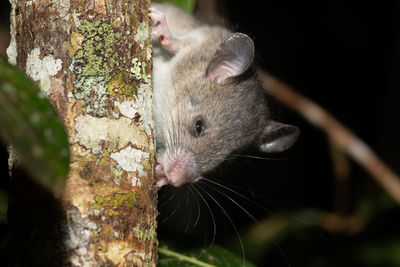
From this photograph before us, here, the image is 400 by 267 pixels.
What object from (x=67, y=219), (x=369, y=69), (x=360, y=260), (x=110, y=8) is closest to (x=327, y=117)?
(x=360, y=260)

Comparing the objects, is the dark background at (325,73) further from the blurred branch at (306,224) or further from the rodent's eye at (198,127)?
the rodent's eye at (198,127)

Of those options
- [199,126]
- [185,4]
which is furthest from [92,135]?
[185,4]

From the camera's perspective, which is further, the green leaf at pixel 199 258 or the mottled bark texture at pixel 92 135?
the green leaf at pixel 199 258

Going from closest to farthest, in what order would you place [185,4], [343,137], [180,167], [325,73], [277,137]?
1. [180,167]
2. [277,137]
3. [185,4]
4. [343,137]
5. [325,73]

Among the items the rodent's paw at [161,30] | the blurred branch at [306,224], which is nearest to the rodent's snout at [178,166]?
the rodent's paw at [161,30]

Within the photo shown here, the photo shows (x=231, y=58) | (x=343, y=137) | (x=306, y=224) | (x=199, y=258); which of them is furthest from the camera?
(x=306, y=224)

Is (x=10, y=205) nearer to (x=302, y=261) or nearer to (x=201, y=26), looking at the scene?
(x=201, y=26)

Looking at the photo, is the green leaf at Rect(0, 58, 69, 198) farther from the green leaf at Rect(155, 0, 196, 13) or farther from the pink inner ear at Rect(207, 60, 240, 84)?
the green leaf at Rect(155, 0, 196, 13)

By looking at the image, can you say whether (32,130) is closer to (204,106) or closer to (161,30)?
(204,106)
